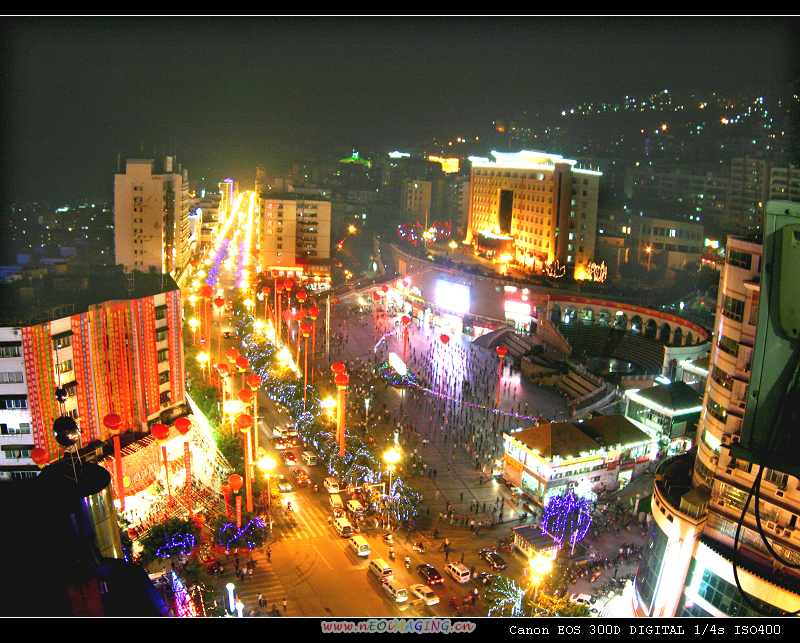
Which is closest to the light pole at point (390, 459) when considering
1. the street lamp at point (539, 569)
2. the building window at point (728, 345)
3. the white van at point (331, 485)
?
the white van at point (331, 485)

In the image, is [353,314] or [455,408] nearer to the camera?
[455,408]

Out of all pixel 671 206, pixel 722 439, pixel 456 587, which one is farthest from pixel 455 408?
pixel 671 206

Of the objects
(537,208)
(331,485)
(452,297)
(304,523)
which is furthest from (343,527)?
(537,208)

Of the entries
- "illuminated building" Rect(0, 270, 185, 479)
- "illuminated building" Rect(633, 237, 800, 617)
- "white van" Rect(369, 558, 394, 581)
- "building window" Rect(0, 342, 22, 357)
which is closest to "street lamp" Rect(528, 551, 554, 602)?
"illuminated building" Rect(633, 237, 800, 617)

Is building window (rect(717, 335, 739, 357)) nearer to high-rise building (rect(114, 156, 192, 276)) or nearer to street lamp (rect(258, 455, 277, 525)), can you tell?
street lamp (rect(258, 455, 277, 525))
